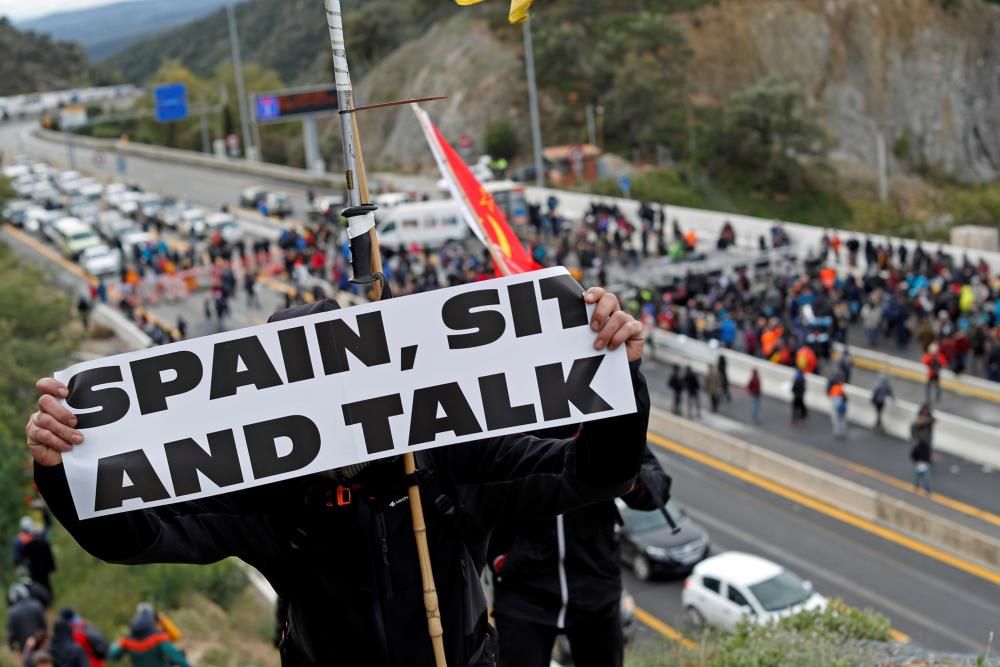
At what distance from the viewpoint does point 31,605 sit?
432 inches

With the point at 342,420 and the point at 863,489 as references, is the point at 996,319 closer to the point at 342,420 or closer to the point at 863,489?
the point at 863,489

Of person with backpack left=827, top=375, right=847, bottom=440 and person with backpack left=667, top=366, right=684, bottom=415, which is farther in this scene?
person with backpack left=667, top=366, right=684, bottom=415

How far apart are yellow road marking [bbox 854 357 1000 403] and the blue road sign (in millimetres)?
53957

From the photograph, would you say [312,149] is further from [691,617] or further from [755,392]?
[691,617]

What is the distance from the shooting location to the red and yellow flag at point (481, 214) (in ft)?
23.5

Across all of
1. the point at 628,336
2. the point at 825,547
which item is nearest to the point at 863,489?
the point at 825,547

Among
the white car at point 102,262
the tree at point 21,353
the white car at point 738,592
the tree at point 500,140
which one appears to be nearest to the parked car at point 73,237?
the white car at point 102,262

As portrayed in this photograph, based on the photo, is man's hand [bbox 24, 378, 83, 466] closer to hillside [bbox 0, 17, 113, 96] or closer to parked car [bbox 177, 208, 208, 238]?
parked car [bbox 177, 208, 208, 238]

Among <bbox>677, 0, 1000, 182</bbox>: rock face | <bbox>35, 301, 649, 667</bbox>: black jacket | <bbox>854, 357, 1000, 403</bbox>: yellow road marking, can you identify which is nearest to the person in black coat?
<bbox>35, 301, 649, 667</bbox>: black jacket

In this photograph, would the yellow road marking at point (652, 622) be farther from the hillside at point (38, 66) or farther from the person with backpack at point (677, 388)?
the hillside at point (38, 66)

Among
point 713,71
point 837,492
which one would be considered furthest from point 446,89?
point 837,492

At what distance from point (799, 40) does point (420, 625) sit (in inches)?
3166

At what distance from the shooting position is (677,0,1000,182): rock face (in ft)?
259

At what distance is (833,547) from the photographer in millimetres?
19156
